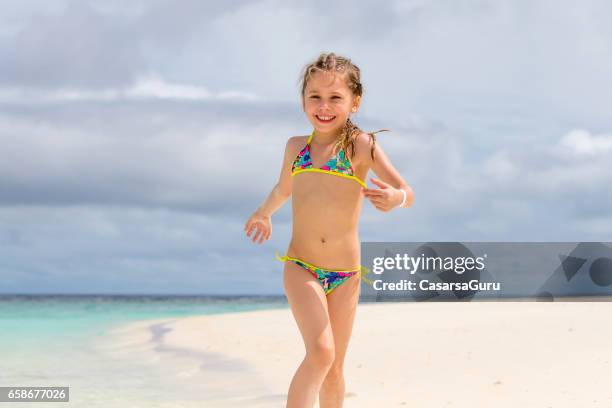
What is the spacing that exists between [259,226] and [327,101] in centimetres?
101

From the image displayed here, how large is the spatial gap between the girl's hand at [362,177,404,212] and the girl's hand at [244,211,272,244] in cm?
103

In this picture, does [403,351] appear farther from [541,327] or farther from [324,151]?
[324,151]

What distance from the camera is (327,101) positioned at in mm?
4191

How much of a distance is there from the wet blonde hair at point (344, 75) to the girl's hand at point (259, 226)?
2.54ft

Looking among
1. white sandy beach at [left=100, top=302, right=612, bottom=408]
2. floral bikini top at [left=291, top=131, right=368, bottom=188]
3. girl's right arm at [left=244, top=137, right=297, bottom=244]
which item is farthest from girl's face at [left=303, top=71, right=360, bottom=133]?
white sandy beach at [left=100, top=302, right=612, bottom=408]

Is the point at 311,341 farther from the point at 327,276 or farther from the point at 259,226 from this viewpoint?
the point at 259,226

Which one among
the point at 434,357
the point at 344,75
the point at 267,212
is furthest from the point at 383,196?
the point at 434,357

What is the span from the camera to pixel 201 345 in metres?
12.0

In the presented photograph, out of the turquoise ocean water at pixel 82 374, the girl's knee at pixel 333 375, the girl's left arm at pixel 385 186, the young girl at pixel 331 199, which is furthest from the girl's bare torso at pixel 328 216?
the turquoise ocean water at pixel 82 374

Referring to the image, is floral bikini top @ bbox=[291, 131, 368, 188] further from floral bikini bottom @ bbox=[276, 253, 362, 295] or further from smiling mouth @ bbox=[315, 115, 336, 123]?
floral bikini bottom @ bbox=[276, 253, 362, 295]

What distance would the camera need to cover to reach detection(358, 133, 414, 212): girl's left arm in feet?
12.6

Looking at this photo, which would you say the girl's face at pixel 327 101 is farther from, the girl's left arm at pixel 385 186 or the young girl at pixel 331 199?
the girl's left arm at pixel 385 186

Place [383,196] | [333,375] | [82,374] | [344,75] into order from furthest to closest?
[82,374], [333,375], [344,75], [383,196]

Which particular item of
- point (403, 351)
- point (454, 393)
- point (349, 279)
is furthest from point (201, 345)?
point (349, 279)
